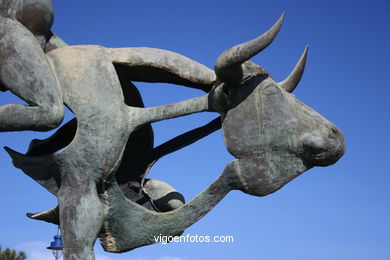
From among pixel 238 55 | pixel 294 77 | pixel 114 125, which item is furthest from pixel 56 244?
pixel 238 55

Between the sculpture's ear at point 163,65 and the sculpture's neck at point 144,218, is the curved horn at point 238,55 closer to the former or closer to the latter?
the sculpture's ear at point 163,65

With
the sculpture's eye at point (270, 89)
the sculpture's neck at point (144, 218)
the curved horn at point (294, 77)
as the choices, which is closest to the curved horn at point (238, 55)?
the sculpture's eye at point (270, 89)

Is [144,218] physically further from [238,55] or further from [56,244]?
[56,244]

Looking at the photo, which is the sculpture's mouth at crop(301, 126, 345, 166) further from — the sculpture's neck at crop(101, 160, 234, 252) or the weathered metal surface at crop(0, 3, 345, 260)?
the sculpture's neck at crop(101, 160, 234, 252)

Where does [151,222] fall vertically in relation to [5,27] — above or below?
below

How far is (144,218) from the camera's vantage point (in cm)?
400

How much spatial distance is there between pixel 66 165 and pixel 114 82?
0.60 m

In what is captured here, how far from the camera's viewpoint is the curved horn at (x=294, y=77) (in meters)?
4.05

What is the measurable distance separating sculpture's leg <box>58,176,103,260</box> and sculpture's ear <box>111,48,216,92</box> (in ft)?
2.76

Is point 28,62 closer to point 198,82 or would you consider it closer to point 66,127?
point 66,127

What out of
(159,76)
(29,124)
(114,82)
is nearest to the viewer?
(29,124)

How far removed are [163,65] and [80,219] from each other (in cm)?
113

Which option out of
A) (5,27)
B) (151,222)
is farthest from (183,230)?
(5,27)

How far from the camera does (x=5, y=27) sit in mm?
3695
